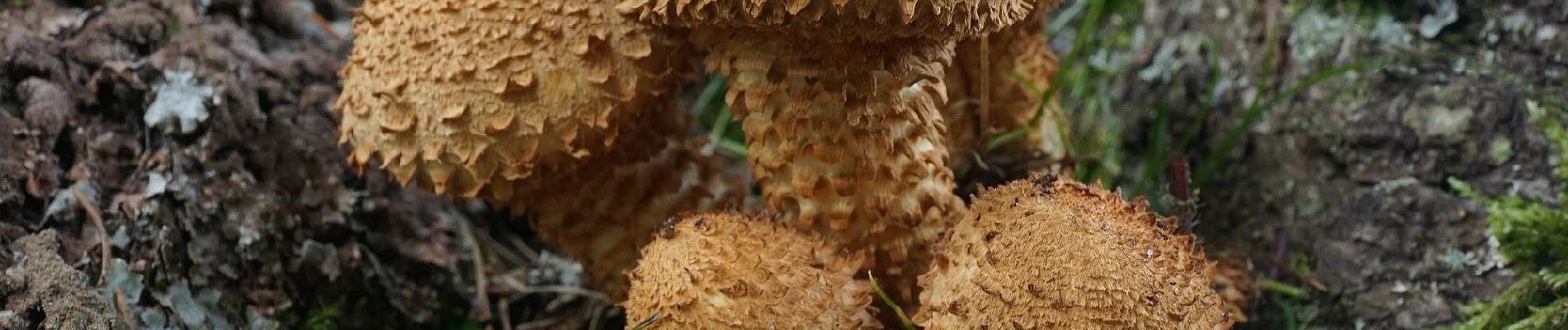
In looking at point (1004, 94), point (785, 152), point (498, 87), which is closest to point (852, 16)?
point (785, 152)

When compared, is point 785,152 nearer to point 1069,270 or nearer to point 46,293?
point 1069,270

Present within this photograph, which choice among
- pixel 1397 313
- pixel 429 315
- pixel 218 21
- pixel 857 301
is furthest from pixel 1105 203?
pixel 218 21

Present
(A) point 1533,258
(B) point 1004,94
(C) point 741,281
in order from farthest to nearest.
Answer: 1. (B) point 1004,94
2. (A) point 1533,258
3. (C) point 741,281

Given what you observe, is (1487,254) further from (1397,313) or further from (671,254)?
(671,254)

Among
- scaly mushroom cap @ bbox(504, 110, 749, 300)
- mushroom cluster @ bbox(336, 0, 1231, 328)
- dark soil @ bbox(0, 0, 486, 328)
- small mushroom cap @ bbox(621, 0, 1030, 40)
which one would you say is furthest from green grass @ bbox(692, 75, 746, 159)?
small mushroom cap @ bbox(621, 0, 1030, 40)

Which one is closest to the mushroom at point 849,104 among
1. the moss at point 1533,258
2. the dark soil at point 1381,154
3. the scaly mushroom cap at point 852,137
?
the scaly mushroom cap at point 852,137

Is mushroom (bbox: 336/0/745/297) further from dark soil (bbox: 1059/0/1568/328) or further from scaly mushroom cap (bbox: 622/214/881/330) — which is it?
dark soil (bbox: 1059/0/1568/328)

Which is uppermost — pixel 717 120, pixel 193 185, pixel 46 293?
pixel 717 120

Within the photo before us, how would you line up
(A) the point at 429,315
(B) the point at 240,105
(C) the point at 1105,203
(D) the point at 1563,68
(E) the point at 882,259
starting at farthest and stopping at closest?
(A) the point at 429,315
(B) the point at 240,105
(D) the point at 1563,68
(E) the point at 882,259
(C) the point at 1105,203
